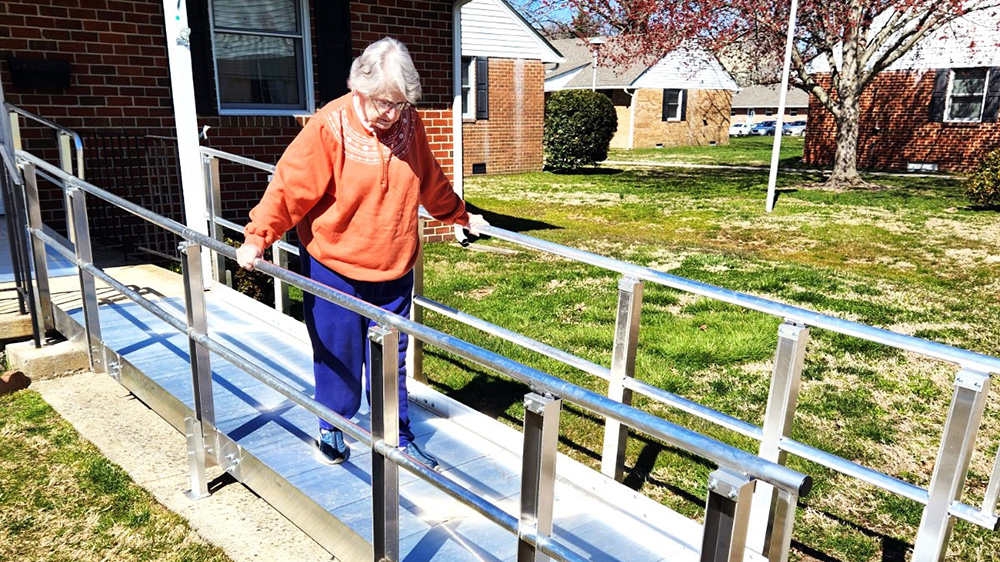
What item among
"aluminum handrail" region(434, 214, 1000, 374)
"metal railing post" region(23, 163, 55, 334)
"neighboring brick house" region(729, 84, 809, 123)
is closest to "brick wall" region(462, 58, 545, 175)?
"metal railing post" region(23, 163, 55, 334)

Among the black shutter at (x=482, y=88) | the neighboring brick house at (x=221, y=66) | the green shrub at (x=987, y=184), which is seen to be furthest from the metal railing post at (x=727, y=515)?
the black shutter at (x=482, y=88)

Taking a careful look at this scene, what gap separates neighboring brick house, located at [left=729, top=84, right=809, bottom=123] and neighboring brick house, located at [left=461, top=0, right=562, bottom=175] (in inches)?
1718

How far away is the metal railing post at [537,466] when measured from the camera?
163cm

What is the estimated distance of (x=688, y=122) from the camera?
3569cm

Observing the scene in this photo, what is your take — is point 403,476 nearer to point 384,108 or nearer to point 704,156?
point 384,108

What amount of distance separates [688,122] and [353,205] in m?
35.1

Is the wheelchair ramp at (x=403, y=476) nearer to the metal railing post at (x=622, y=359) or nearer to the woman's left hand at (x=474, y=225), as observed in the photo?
the metal railing post at (x=622, y=359)

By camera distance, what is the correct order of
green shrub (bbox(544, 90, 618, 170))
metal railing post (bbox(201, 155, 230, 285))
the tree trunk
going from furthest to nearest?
1. green shrub (bbox(544, 90, 618, 170))
2. the tree trunk
3. metal railing post (bbox(201, 155, 230, 285))

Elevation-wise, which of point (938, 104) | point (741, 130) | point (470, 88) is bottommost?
point (741, 130)

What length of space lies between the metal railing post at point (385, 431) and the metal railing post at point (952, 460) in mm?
1450

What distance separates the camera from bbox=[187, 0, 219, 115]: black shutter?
270 inches

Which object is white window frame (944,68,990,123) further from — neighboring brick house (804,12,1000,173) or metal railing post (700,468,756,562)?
metal railing post (700,468,756,562)

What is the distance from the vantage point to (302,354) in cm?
422

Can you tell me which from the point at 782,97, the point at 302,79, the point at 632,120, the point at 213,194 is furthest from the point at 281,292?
the point at 632,120
